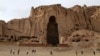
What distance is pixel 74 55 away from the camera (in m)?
31.9

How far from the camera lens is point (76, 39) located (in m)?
55.3

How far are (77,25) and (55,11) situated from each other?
8201 millimetres

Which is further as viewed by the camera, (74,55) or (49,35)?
(49,35)

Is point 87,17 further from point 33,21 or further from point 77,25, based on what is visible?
point 33,21

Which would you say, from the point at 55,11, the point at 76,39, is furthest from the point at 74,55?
the point at 55,11

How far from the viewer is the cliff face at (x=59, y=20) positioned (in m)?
80.3

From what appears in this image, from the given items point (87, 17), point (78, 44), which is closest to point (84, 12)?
Result: point (87, 17)

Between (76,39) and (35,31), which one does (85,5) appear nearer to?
(35,31)

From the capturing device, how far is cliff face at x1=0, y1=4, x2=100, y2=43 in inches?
3162

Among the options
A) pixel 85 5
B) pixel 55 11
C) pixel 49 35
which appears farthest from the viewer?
pixel 85 5

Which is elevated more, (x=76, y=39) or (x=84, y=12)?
(x=84, y=12)

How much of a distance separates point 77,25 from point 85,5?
8560 millimetres

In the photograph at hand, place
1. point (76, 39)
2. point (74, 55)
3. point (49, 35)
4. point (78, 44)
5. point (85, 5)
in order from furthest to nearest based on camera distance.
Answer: point (85, 5) → point (49, 35) → point (76, 39) → point (78, 44) → point (74, 55)

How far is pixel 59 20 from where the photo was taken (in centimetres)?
8144
